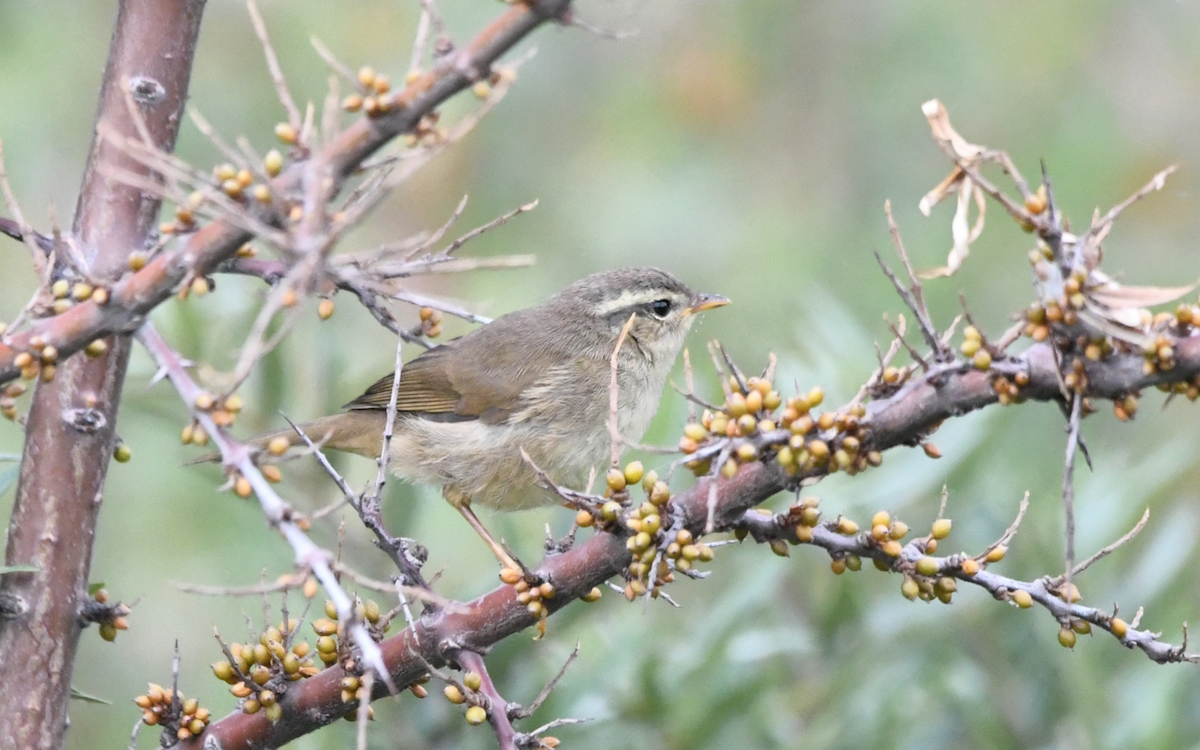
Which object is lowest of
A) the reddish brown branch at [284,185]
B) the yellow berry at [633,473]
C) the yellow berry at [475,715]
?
the yellow berry at [475,715]

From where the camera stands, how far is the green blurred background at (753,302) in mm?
4473

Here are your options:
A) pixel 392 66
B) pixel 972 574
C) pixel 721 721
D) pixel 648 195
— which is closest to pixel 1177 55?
pixel 648 195

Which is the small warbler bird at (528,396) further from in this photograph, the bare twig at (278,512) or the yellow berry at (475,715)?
the bare twig at (278,512)

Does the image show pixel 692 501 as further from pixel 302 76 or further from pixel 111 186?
A: pixel 302 76

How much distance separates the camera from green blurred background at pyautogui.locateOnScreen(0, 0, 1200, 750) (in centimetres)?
447

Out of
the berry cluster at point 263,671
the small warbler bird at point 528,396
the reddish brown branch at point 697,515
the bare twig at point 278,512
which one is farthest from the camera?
the small warbler bird at point 528,396

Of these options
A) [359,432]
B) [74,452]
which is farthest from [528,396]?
[74,452]

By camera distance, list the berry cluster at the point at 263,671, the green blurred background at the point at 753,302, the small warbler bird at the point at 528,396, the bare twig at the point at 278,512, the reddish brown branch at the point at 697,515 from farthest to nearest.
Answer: the small warbler bird at the point at 528,396 < the green blurred background at the point at 753,302 < the berry cluster at the point at 263,671 < the reddish brown branch at the point at 697,515 < the bare twig at the point at 278,512

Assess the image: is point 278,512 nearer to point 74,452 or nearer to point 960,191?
point 74,452

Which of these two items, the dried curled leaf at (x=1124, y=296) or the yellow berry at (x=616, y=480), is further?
the yellow berry at (x=616, y=480)

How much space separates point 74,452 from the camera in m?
2.61

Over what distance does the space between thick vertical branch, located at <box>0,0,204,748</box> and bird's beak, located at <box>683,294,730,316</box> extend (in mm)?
3441

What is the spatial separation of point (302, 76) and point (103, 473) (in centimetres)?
590

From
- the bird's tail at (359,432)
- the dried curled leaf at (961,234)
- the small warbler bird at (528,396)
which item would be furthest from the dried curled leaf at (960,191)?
the bird's tail at (359,432)
